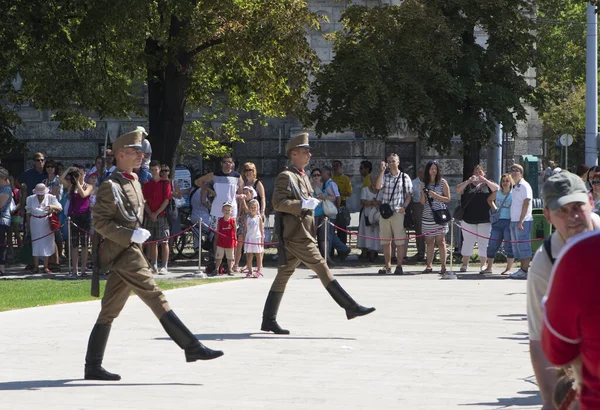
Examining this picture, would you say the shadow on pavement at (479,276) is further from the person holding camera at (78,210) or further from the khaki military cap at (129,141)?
the khaki military cap at (129,141)

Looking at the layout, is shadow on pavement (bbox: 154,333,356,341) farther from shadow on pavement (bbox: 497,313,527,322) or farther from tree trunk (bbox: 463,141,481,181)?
tree trunk (bbox: 463,141,481,181)

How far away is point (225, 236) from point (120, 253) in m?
10.3

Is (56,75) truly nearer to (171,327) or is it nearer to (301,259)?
(301,259)

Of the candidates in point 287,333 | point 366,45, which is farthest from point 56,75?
point 287,333

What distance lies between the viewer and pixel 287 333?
11938 mm

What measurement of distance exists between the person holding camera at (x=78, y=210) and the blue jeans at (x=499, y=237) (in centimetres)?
681

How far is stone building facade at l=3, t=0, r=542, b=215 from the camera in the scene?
1401 inches

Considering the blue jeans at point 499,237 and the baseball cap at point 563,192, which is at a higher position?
the baseball cap at point 563,192

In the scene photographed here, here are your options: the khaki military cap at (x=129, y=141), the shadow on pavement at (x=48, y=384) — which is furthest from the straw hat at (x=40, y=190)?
the shadow on pavement at (x=48, y=384)

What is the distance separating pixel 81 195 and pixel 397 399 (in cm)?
1240

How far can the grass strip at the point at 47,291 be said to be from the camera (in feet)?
49.2

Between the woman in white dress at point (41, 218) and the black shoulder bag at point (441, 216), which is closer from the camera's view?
the black shoulder bag at point (441, 216)

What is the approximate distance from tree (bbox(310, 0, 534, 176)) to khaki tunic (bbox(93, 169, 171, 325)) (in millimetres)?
13729

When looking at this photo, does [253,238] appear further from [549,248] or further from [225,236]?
[549,248]
